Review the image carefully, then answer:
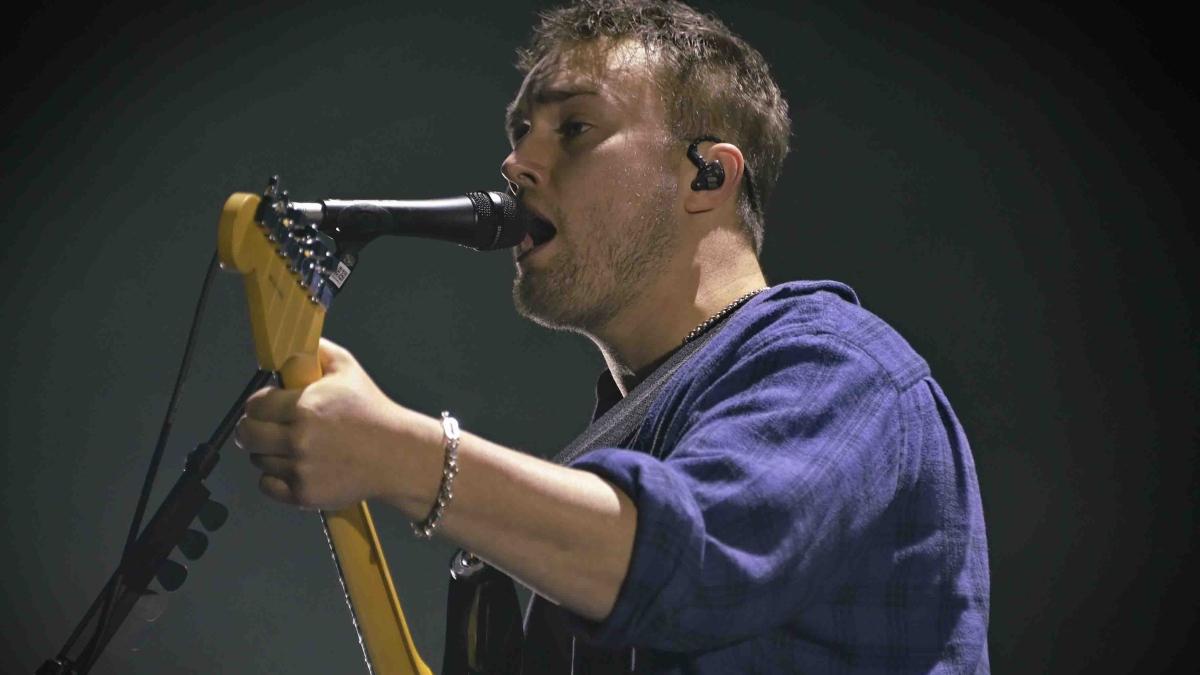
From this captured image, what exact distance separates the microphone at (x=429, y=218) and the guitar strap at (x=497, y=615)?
0.85ft

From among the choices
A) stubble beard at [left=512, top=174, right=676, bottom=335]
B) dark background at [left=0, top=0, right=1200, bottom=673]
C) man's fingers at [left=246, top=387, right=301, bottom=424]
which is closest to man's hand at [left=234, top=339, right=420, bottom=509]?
man's fingers at [left=246, top=387, right=301, bottom=424]

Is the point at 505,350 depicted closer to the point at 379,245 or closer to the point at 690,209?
the point at 379,245

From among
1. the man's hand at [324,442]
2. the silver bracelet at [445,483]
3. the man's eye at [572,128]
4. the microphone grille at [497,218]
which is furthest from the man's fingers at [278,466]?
the man's eye at [572,128]

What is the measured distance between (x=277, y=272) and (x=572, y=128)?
0.77m

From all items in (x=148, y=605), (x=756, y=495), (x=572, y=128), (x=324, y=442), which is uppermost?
(x=572, y=128)

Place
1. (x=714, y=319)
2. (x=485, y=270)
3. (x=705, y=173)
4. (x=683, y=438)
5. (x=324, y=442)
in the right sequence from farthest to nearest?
1. (x=485, y=270)
2. (x=705, y=173)
3. (x=714, y=319)
4. (x=683, y=438)
5. (x=324, y=442)

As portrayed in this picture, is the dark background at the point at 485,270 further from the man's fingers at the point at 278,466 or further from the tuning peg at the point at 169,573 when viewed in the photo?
the man's fingers at the point at 278,466

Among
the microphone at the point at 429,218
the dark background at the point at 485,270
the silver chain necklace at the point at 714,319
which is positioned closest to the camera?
the microphone at the point at 429,218

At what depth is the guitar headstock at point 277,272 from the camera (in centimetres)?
88

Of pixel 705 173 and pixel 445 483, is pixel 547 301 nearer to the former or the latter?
pixel 705 173

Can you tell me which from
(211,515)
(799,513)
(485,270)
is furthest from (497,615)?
(485,270)

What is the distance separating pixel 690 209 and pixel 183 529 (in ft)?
2.71

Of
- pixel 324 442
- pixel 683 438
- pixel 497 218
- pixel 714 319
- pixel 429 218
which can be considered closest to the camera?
pixel 324 442

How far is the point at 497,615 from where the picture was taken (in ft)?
4.54
